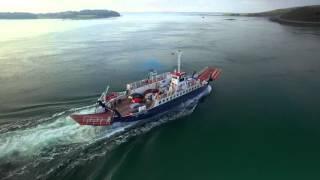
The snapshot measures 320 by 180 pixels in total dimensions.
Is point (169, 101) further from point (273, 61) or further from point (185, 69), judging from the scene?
point (273, 61)

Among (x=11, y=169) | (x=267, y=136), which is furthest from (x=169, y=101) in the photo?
(x=11, y=169)

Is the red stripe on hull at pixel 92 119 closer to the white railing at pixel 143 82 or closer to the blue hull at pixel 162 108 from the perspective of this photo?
the blue hull at pixel 162 108

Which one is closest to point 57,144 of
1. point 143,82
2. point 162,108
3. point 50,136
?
point 50,136

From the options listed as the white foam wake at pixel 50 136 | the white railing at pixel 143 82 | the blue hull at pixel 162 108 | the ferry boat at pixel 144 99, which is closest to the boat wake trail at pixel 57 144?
the white foam wake at pixel 50 136

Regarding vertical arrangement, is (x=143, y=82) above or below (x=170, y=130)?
above

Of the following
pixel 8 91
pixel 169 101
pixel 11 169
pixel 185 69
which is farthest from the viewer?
pixel 185 69

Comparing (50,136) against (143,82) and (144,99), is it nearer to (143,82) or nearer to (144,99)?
(144,99)
